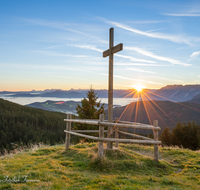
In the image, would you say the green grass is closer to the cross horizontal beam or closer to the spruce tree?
the cross horizontal beam

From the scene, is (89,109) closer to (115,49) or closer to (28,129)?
(115,49)

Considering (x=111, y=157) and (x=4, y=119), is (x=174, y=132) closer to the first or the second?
(x=111, y=157)

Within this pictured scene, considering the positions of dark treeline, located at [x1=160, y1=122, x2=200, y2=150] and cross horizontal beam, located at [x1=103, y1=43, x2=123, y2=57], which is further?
dark treeline, located at [x1=160, y1=122, x2=200, y2=150]

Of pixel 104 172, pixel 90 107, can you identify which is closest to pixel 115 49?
pixel 104 172

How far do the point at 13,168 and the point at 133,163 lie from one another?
4684 mm

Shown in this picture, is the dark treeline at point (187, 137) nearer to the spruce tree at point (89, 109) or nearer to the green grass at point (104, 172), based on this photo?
the spruce tree at point (89, 109)

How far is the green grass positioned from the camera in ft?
13.9

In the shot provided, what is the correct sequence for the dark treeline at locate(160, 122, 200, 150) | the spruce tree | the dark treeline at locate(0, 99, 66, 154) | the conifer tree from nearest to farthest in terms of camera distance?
the spruce tree < the conifer tree < the dark treeline at locate(160, 122, 200, 150) < the dark treeline at locate(0, 99, 66, 154)

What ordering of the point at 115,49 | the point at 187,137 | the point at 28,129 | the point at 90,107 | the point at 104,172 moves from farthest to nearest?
the point at 28,129 → the point at 187,137 → the point at 90,107 → the point at 115,49 → the point at 104,172

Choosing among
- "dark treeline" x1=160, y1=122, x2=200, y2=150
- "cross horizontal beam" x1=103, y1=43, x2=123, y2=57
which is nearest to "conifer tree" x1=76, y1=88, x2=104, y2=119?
"cross horizontal beam" x1=103, y1=43, x2=123, y2=57

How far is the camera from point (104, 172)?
564 centimetres

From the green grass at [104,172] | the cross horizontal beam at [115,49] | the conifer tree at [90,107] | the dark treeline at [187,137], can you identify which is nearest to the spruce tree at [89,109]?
the conifer tree at [90,107]

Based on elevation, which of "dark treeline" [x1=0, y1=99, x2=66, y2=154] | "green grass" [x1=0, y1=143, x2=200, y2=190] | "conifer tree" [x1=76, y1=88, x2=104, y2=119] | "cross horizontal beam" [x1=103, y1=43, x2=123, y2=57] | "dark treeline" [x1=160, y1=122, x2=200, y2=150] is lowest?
"dark treeline" [x1=0, y1=99, x2=66, y2=154]

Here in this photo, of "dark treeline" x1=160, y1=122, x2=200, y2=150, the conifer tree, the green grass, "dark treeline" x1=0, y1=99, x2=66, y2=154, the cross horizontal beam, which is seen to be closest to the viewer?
the green grass
